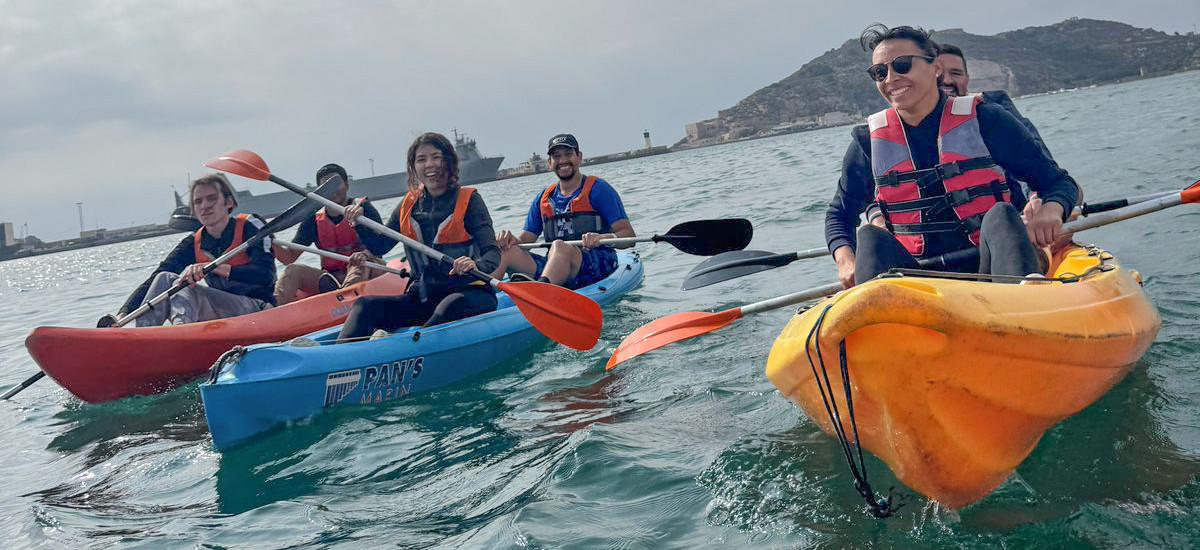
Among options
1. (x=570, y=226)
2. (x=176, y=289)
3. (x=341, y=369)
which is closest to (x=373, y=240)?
(x=176, y=289)

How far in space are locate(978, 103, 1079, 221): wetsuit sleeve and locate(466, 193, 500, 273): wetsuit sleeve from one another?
3291mm

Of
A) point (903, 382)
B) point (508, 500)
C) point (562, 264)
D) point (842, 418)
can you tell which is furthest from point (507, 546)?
point (562, 264)

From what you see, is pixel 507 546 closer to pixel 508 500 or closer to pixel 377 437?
pixel 508 500

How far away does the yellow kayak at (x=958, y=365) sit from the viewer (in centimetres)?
214

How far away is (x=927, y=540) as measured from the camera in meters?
2.43

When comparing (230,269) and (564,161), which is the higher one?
(564,161)

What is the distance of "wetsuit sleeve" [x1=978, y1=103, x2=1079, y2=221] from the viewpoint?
3.47 metres

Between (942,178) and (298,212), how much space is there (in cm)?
505

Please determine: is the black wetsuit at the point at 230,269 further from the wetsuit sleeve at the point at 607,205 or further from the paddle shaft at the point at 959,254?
the paddle shaft at the point at 959,254

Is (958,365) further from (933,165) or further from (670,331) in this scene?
(933,165)

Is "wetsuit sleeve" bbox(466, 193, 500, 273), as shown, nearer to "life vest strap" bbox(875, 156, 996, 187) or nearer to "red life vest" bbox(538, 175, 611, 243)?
"red life vest" bbox(538, 175, 611, 243)

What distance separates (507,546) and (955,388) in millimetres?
1520

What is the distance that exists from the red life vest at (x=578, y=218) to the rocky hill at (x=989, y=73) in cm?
9520

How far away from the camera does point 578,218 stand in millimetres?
7250
